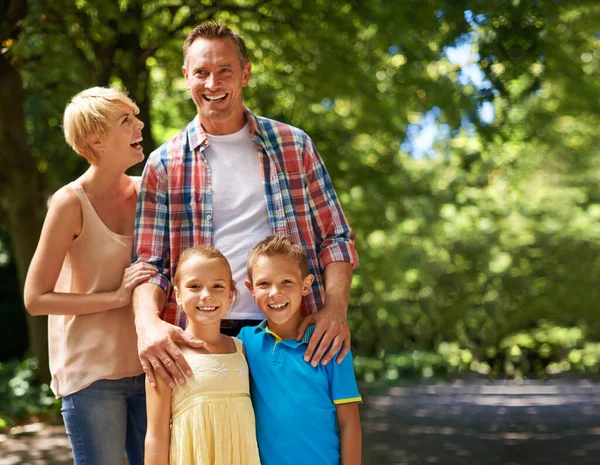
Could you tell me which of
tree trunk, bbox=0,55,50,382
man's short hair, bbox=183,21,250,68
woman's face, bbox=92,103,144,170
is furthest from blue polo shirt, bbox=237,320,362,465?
tree trunk, bbox=0,55,50,382

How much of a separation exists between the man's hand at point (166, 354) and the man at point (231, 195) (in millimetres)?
209

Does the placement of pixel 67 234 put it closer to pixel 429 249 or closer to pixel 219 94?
pixel 219 94

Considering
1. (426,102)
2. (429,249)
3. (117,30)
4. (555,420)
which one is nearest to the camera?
(117,30)

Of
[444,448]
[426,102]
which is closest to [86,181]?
[426,102]

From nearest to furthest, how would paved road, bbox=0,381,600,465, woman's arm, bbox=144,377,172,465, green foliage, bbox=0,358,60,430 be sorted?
woman's arm, bbox=144,377,172,465 < paved road, bbox=0,381,600,465 < green foliage, bbox=0,358,60,430

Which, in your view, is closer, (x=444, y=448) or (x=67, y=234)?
(x=67, y=234)

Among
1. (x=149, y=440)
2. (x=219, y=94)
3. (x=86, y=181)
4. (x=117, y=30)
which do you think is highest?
(x=117, y=30)

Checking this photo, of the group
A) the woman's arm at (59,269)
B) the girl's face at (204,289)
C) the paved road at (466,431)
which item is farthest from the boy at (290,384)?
the paved road at (466,431)

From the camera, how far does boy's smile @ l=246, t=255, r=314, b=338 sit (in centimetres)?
301

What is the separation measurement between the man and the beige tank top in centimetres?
13

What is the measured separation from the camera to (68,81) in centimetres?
1038

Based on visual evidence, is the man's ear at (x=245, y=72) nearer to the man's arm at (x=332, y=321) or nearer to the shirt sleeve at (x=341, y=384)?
the man's arm at (x=332, y=321)

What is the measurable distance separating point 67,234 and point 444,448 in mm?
7913

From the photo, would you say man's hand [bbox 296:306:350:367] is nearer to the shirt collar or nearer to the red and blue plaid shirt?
the red and blue plaid shirt
